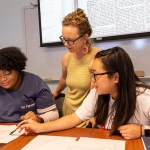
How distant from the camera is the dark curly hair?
4.01 feet

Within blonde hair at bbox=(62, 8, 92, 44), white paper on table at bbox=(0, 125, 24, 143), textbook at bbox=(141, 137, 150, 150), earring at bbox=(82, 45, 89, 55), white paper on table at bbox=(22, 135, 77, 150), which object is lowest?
white paper on table at bbox=(0, 125, 24, 143)

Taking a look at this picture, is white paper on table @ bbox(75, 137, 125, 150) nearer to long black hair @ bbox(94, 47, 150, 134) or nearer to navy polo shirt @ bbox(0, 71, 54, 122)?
long black hair @ bbox(94, 47, 150, 134)

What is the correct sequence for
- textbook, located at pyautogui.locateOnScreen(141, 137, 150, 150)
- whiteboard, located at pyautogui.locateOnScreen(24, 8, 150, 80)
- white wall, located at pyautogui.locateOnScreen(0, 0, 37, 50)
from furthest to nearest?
white wall, located at pyautogui.locateOnScreen(0, 0, 37, 50) → whiteboard, located at pyautogui.locateOnScreen(24, 8, 150, 80) → textbook, located at pyautogui.locateOnScreen(141, 137, 150, 150)

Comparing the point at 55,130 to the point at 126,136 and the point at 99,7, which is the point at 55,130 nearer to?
the point at 126,136

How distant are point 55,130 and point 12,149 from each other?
0.26 meters

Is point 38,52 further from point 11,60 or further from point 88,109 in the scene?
point 88,109

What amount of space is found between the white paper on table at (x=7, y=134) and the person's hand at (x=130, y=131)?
507mm

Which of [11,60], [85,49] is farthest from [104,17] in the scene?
[11,60]

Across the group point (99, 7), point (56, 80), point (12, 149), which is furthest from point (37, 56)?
point (12, 149)

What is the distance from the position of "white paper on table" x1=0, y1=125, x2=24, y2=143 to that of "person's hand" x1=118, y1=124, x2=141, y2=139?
507 millimetres

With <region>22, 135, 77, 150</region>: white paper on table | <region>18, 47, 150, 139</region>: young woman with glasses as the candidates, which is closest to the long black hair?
<region>18, 47, 150, 139</region>: young woman with glasses

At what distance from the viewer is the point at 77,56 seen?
158cm

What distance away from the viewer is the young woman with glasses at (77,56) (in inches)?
56.4

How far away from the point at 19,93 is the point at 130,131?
733mm
